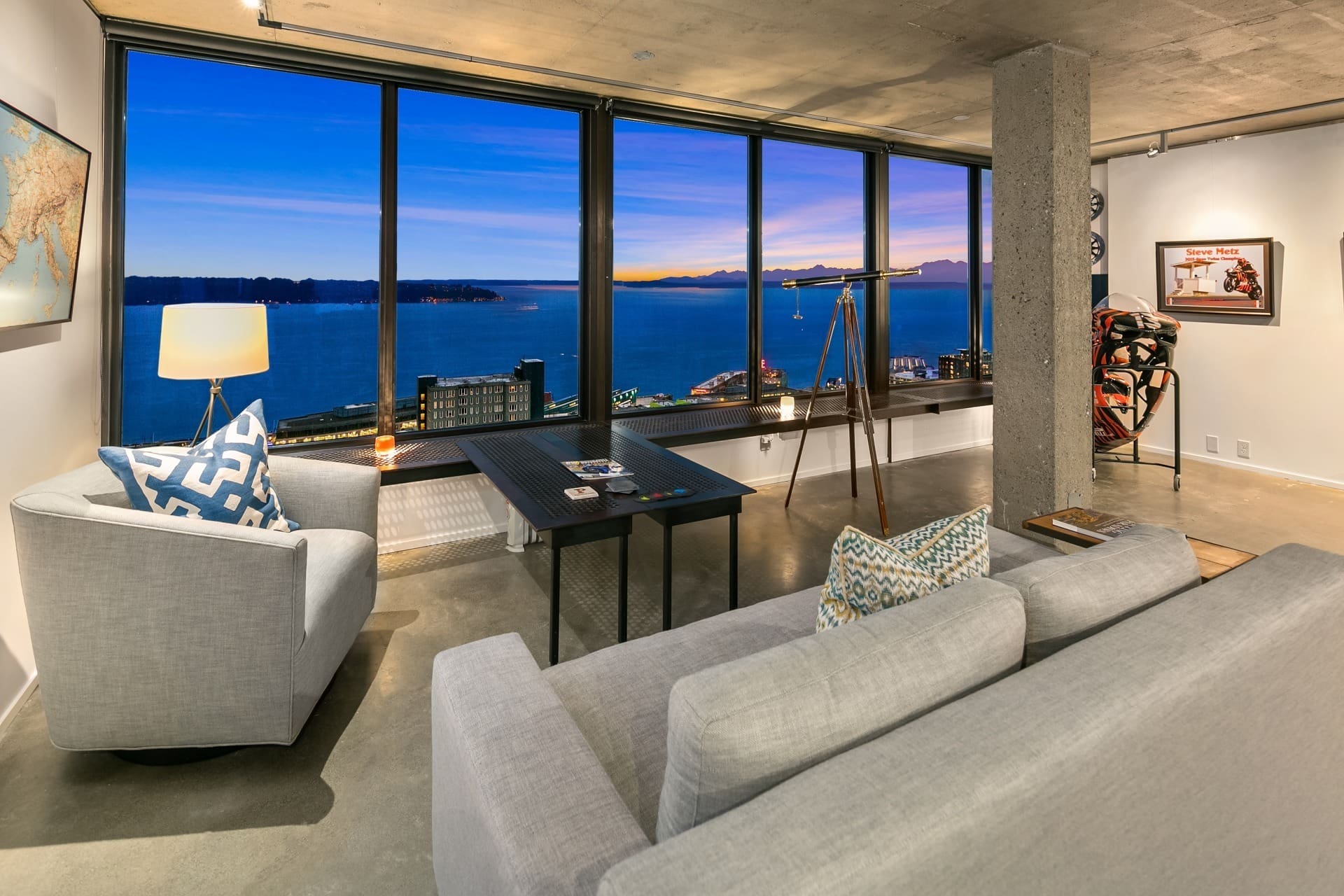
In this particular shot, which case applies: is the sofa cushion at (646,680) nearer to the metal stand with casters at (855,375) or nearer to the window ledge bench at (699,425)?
the window ledge bench at (699,425)

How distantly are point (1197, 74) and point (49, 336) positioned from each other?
561 centimetres

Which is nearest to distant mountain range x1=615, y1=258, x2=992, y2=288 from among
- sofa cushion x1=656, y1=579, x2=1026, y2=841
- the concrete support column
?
the concrete support column

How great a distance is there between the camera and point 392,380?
164 inches

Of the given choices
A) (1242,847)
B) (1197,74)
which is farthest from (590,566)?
(1197,74)

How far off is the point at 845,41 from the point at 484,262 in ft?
7.63

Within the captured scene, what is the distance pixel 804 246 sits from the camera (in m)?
5.79

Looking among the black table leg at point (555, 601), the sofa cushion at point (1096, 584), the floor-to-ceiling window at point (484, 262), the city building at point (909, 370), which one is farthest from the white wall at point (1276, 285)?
the black table leg at point (555, 601)

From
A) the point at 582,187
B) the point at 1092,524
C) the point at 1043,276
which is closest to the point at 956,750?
the point at 1092,524

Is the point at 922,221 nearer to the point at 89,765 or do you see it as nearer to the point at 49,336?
the point at 49,336

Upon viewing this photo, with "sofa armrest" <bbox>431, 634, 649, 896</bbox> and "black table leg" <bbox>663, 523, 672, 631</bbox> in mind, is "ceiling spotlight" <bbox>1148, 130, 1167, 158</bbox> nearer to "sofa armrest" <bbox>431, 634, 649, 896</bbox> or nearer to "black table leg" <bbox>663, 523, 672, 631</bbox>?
"black table leg" <bbox>663, 523, 672, 631</bbox>

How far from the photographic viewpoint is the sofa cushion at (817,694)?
940mm

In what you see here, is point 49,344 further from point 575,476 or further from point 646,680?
point 646,680

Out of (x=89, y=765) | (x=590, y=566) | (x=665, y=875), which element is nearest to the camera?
(x=665, y=875)

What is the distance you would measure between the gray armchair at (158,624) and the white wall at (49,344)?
111 millimetres
